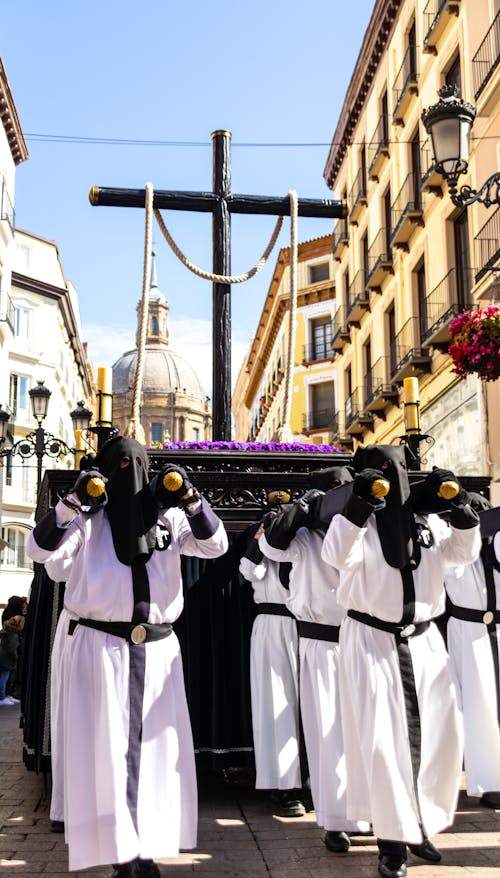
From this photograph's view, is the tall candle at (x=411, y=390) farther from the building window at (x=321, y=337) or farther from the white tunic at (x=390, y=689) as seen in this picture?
the building window at (x=321, y=337)

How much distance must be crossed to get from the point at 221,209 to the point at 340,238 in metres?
23.6

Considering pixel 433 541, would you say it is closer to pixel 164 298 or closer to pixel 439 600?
pixel 439 600

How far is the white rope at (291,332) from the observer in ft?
23.9

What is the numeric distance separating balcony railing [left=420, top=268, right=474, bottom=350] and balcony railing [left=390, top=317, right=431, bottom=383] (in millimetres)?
546

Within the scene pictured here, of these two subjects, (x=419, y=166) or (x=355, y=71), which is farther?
(x=355, y=71)

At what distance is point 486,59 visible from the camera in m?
17.1

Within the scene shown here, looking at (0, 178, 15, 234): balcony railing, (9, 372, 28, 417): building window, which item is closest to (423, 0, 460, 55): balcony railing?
(0, 178, 15, 234): balcony railing

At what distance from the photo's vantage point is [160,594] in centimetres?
470

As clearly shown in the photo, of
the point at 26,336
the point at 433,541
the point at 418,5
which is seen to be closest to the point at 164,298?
the point at 26,336

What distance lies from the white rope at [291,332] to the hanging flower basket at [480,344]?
1.35 m

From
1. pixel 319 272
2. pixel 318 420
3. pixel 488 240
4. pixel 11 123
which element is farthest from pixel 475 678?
pixel 319 272

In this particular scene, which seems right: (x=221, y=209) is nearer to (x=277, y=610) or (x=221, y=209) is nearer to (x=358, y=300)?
(x=277, y=610)

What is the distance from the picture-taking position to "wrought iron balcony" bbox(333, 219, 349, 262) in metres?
30.2

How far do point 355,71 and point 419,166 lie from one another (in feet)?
23.2
